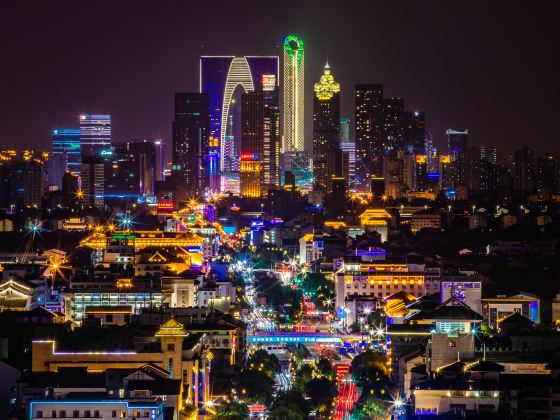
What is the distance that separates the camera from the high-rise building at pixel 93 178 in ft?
349

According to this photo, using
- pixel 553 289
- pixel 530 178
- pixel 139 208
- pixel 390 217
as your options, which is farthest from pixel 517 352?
pixel 530 178

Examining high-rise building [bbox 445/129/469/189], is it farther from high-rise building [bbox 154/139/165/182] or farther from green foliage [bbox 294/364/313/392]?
green foliage [bbox 294/364/313/392]

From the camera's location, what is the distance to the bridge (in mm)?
38656

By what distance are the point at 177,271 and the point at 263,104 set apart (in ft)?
263

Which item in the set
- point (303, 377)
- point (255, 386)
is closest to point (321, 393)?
point (255, 386)

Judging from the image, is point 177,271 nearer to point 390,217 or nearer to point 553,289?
point 553,289

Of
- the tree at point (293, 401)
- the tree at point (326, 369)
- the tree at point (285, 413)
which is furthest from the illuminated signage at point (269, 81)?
the tree at point (285, 413)

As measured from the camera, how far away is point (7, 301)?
35.8 meters

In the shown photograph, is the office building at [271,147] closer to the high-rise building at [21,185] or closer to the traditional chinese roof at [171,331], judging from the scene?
the high-rise building at [21,185]

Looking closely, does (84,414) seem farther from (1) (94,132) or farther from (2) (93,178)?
(1) (94,132)

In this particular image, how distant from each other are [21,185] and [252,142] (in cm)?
3414

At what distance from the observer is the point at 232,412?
25.1 meters

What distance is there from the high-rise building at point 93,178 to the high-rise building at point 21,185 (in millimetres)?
10836

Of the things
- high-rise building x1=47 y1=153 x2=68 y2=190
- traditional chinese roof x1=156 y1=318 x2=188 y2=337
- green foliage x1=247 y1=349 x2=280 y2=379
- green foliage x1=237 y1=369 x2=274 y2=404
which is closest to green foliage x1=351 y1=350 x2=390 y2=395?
green foliage x1=247 y1=349 x2=280 y2=379
